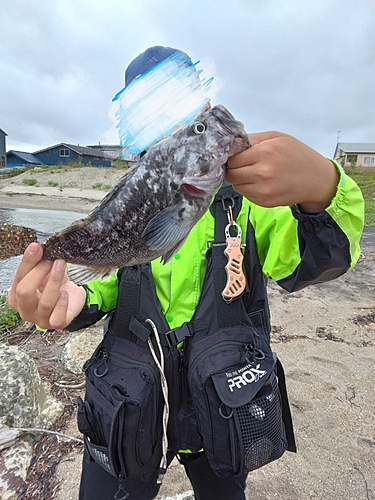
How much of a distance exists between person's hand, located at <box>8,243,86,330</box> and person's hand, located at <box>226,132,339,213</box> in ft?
3.66

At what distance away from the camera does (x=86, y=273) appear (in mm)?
2018

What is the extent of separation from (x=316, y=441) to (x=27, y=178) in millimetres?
44378

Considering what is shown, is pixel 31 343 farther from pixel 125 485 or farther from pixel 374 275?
pixel 374 275

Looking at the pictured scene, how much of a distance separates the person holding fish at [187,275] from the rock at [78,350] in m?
2.60

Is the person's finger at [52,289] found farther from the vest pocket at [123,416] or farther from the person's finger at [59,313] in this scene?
the vest pocket at [123,416]

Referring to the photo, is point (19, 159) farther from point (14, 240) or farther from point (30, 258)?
point (30, 258)

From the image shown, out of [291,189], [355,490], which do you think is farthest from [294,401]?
[291,189]

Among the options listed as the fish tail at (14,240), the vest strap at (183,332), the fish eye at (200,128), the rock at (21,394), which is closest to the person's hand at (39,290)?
the vest strap at (183,332)

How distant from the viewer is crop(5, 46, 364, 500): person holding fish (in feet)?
5.65

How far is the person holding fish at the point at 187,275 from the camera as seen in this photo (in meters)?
1.72

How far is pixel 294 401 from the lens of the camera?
4.57 metres

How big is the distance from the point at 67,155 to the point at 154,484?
67.0 metres

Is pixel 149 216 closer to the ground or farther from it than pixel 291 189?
closer to the ground

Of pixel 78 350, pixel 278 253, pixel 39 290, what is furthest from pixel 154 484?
pixel 78 350
